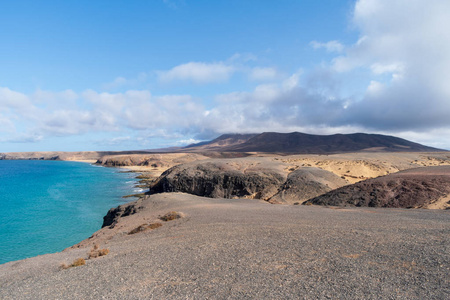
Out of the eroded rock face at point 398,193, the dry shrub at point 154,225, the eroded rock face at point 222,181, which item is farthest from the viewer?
the eroded rock face at point 222,181

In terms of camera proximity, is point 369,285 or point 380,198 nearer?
point 369,285

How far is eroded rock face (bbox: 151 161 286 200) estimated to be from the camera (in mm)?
30881

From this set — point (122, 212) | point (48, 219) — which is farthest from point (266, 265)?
point (48, 219)

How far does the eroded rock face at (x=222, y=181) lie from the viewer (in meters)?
30.9

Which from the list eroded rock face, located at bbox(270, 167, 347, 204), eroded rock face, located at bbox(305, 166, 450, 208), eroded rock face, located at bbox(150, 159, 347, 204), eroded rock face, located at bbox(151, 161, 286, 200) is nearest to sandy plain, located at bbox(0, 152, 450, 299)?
eroded rock face, located at bbox(305, 166, 450, 208)

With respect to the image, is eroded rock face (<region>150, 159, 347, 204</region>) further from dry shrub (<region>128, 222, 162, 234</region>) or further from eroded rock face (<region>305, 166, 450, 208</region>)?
dry shrub (<region>128, 222, 162, 234</region>)

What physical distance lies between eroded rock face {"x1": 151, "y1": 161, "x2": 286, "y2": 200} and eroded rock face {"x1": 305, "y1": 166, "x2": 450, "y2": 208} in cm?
766

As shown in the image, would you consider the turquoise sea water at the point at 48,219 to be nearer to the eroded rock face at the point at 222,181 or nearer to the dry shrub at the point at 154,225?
the eroded rock face at the point at 222,181

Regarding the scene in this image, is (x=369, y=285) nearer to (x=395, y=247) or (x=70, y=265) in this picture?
(x=395, y=247)

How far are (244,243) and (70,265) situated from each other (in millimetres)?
7362

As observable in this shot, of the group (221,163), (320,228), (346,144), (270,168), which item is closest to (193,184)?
(221,163)

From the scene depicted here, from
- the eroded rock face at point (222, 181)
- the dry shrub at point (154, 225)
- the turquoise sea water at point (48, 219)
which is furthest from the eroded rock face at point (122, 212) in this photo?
the eroded rock face at point (222, 181)

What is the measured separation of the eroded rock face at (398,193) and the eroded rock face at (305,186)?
9.59ft

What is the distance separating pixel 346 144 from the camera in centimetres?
17475
